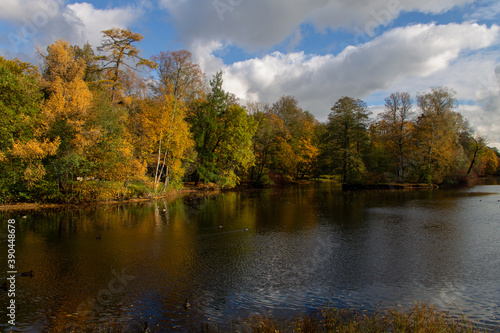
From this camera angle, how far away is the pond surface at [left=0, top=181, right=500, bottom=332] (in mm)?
8484

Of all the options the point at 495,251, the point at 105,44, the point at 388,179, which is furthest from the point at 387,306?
the point at 388,179

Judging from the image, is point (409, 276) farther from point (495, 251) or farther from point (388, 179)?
point (388, 179)

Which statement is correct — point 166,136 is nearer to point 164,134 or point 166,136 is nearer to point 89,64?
point 164,134

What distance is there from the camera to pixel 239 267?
39.0ft

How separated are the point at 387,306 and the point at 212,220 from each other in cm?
1458

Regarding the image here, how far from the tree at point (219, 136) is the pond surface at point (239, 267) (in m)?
25.1

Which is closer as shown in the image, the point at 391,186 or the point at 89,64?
the point at 89,64

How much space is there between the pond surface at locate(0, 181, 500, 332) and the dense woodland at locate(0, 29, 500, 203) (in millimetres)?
7172

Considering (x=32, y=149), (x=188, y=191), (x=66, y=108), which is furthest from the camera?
(x=188, y=191)

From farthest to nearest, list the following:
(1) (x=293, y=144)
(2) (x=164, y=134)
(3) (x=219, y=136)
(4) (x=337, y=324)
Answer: (1) (x=293, y=144)
(3) (x=219, y=136)
(2) (x=164, y=134)
(4) (x=337, y=324)

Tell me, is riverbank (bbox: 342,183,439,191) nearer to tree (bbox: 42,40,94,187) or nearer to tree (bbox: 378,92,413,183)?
tree (bbox: 378,92,413,183)

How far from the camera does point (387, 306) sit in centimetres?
853

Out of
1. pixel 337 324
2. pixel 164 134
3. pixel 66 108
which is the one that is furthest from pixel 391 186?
pixel 337 324

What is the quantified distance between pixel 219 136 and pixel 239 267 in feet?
121
